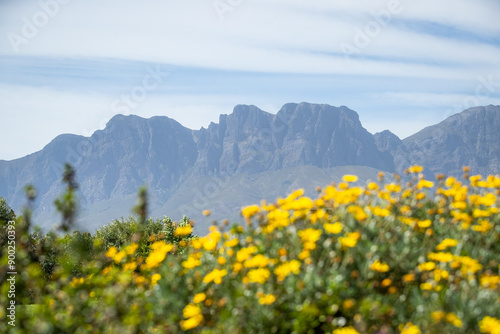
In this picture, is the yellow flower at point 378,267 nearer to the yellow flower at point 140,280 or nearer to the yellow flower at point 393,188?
the yellow flower at point 393,188

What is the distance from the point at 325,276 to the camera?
4.51 meters

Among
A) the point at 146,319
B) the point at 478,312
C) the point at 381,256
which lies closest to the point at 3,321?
the point at 146,319

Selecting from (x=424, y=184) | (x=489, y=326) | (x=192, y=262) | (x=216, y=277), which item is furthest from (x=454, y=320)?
(x=192, y=262)

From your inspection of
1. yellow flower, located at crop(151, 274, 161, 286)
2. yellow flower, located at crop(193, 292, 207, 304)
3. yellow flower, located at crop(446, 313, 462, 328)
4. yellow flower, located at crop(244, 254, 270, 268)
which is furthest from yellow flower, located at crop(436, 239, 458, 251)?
yellow flower, located at crop(151, 274, 161, 286)

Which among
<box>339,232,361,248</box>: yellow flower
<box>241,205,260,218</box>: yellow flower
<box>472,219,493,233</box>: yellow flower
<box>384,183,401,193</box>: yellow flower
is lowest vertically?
<box>472,219,493,233</box>: yellow flower

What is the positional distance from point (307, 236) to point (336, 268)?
0.44 m

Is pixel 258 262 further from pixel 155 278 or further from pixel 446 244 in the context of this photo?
pixel 446 244

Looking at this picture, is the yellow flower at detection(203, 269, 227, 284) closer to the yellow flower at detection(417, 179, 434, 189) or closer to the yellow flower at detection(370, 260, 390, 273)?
the yellow flower at detection(370, 260, 390, 273)

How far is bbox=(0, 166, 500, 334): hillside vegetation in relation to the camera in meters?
4.27

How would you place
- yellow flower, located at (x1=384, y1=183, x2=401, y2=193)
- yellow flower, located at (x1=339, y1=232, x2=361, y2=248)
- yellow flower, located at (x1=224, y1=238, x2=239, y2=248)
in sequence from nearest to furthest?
yellow flower, located at (x1=339, y1=232, x2=361, y2=248), yellow flower, located at (x1=224, y1=238, x2=239, y2=248), yellow flower, located at (x1=384, y1=183, x2=401, y2=193)

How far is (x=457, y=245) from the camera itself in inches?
191

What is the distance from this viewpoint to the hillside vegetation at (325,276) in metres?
4.27

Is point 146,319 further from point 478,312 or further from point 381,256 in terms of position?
point 478,312

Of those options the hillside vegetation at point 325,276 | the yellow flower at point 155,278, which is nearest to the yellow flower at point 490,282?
the hillside vegetation at point 325,276
